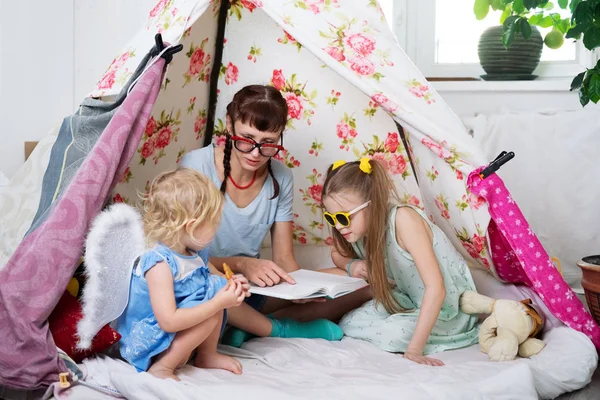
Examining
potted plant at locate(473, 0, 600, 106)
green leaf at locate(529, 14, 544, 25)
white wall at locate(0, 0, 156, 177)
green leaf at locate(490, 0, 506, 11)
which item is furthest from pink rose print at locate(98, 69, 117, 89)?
green leaf at locate(529, 14, 544, 25)

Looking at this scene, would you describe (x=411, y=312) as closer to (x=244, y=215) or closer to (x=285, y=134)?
(x=244, y=215)

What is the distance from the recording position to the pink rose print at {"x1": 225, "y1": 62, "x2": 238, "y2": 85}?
8.85ft

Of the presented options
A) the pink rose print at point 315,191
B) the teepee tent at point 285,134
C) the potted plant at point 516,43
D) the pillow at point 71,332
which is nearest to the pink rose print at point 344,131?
the teepee tent at point 285,134

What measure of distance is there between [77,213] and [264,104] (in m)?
0.65

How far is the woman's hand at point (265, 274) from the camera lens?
2.12 m

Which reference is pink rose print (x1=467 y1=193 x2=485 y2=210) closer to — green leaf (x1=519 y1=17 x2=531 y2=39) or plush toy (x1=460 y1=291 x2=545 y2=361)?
plush toy (x1=460 y1=291 x2=545 y2=361)

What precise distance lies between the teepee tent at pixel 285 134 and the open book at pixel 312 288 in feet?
1.48

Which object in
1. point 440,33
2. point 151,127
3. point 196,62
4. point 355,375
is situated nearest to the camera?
point 355,375

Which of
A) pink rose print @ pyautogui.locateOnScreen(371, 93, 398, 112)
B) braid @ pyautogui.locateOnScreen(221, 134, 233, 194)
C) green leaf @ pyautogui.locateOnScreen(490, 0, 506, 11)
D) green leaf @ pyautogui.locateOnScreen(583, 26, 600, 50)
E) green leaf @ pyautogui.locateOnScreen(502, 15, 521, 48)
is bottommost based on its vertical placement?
braid @ pyautogui.locateOnScreen(221, 134, 233, 194)

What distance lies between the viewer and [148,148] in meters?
2.41

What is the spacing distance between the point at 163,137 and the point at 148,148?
8cm

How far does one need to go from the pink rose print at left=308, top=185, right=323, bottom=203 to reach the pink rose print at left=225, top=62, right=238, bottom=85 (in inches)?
19.5

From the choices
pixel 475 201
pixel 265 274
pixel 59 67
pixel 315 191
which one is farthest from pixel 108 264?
pixel 59 67

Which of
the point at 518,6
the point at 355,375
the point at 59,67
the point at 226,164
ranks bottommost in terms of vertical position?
the point at 355,375
